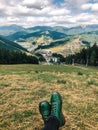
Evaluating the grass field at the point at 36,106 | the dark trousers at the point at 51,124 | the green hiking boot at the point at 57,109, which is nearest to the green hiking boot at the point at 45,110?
the green hiking boot at the point at 57,109

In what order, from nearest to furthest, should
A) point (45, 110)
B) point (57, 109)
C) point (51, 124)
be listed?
point (51, 124) < point (57, 109) < point (45, 110)

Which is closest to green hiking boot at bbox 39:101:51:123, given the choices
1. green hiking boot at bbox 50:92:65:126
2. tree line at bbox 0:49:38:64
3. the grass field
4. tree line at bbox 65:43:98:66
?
green hiking boot at bbox 50:92:65:126

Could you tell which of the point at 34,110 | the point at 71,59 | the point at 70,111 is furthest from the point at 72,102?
the point at 71,59

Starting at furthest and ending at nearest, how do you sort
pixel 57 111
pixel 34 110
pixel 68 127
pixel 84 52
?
pixel 84 52
pixel 34 110
pixel 68 127
pixel 57 111

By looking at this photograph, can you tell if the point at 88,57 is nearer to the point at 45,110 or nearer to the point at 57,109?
the point at 45,110

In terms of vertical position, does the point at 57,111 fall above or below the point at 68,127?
above

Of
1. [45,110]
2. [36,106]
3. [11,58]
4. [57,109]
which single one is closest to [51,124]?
[57,109]

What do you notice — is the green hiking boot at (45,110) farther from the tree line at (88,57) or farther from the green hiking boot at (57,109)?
the tree line at (88,57)

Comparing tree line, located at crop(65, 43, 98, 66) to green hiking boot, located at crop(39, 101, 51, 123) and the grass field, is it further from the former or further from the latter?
green hiking boot, located at crop(39, 101, 51, 123)

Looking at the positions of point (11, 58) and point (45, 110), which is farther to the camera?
point (11, 58)

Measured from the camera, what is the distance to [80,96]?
12.6 metres

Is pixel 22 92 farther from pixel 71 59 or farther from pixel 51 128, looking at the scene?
pixel 71 59

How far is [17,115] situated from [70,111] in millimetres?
2158

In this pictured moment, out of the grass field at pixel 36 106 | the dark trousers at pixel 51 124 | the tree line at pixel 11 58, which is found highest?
the tree line at pixel 11 58
